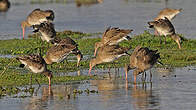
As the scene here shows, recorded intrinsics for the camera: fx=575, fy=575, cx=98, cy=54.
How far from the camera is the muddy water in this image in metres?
12.7

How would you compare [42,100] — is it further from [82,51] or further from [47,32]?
[47,32]

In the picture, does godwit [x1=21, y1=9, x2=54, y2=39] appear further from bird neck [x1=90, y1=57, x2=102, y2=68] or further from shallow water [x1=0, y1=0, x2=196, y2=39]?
bird neck [x1=90, y1=57, x2=102, y2=68]

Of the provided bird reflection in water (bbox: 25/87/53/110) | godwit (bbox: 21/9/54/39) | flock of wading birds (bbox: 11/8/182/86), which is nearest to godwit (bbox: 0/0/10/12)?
godwit (bbox: 21/9/54/39)

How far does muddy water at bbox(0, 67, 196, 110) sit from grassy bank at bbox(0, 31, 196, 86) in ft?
3.83

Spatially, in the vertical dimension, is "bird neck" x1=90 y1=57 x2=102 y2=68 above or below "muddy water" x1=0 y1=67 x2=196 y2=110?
above

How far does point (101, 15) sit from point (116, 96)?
2178 cm

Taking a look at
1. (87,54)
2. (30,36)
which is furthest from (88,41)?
(30,36)

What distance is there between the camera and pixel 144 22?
3111 centimetres

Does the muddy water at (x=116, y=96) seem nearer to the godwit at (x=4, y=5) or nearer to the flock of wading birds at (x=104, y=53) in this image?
the flock of wading birds at (x=104, y=53)

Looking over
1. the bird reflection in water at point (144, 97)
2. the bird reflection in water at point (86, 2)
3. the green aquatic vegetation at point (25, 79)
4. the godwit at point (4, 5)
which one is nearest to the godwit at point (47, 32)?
the green aquatic vegetation at point (25, 79)

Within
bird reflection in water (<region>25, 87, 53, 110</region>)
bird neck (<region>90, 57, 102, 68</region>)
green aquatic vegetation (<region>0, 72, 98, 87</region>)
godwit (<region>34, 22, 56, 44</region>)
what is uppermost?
godwit (<region>34, 22, 56, 44</region>)

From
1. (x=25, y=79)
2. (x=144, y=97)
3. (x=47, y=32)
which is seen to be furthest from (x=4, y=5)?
(x=144, y=97)

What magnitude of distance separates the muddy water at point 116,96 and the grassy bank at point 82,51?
1169mm

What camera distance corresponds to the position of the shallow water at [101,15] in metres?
29.7
